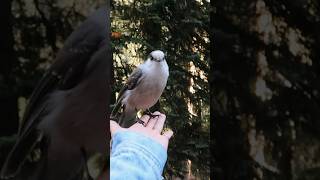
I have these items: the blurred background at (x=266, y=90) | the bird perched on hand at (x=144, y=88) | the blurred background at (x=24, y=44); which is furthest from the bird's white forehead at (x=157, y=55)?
the blurred background at (x=24, y=44)

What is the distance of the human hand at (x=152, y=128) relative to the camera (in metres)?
1.21

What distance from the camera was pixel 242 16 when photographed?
97 centimetres

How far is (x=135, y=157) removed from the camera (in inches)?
40.2

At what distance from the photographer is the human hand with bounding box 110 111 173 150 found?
1.21 metres

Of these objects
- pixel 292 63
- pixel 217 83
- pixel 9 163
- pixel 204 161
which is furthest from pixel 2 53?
pixel 204 161

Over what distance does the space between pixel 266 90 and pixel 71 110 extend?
1.27 feet

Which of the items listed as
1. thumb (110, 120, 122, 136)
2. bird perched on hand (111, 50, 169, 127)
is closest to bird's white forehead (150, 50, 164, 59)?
bird perched on hand (111, 50, 169, 127)

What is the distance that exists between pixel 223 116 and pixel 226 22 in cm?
19

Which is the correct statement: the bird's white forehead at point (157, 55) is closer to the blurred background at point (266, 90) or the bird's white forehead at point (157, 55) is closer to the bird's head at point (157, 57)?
the bird's head at point (157, 57)

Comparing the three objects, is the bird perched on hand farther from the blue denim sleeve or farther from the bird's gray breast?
the blue denim sleeve

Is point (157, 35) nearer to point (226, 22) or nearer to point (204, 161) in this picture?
point (204, 161)

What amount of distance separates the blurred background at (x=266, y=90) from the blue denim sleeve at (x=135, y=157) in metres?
0.14

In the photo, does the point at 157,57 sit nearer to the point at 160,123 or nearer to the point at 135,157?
the point at 160,123

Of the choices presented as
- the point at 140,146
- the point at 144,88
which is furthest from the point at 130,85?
the point at 140,146
